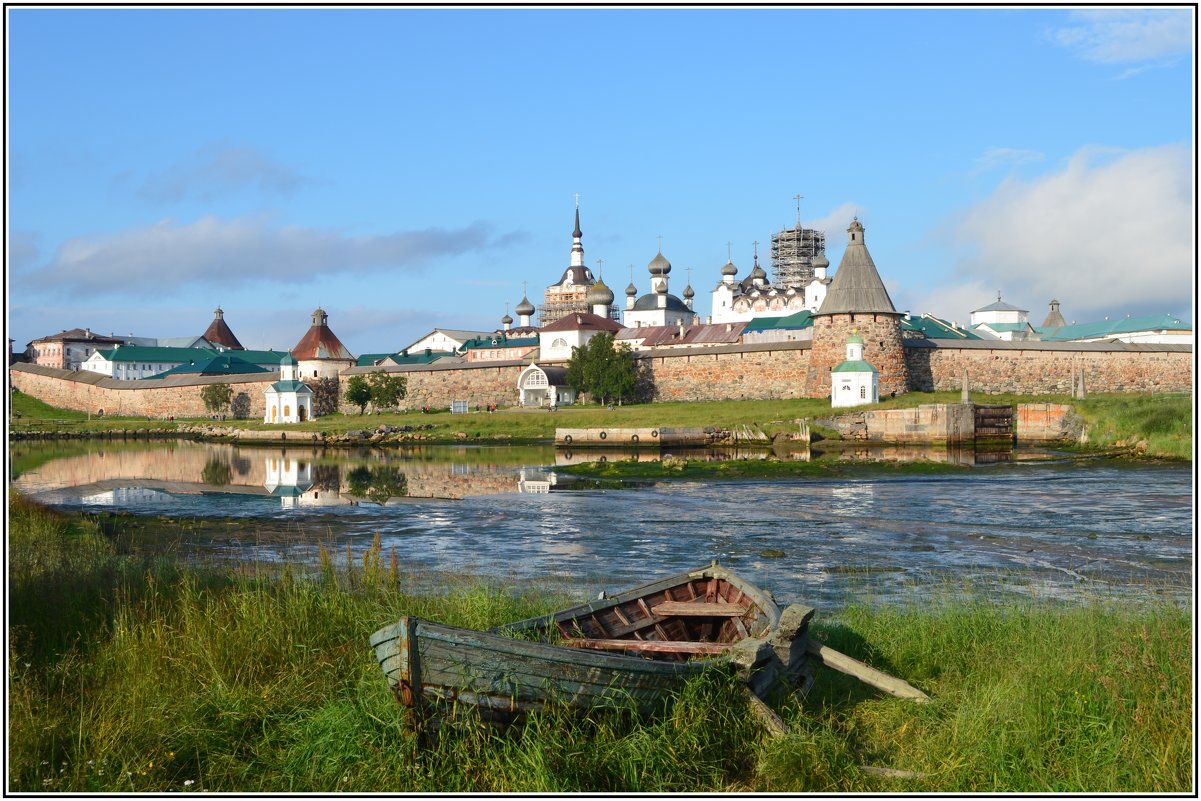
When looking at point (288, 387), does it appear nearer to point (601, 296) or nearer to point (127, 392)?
point (127, 392)

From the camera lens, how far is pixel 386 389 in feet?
165

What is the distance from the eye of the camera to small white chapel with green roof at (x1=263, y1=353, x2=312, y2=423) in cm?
5047

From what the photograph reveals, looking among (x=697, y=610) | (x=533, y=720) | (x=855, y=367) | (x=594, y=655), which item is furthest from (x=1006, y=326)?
(x=533, y=720)

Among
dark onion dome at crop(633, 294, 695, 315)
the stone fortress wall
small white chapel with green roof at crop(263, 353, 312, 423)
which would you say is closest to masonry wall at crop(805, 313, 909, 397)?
the stone fortress wall

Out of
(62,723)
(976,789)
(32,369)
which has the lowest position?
(976,789)

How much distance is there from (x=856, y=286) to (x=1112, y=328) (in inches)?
1382

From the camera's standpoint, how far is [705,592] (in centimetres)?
714

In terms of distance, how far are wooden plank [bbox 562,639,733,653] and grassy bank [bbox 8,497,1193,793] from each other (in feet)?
1.46

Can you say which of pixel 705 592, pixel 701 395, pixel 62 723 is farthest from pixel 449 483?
pixel 701 395

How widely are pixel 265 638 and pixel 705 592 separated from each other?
2679 mm

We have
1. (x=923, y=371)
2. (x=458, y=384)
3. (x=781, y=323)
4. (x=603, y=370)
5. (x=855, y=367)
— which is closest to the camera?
(x=855, y=367)

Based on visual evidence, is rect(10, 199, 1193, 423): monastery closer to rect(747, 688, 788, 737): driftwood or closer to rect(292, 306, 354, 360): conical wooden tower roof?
rect(292, 306, 354, 360): conical wooden tower roof

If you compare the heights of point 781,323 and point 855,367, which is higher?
point 781,323

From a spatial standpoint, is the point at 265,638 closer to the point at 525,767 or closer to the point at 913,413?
the point at 525,767
